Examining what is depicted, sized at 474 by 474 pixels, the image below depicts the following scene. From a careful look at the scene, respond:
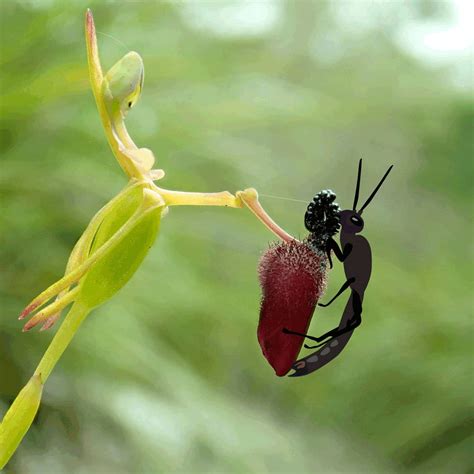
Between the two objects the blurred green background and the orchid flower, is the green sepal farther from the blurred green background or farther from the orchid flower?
the blurred green background

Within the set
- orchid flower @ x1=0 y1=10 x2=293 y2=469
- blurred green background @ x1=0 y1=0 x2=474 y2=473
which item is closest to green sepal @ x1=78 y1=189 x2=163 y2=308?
orchid flower @ x1=0 y1=10 x2=293 y2=469

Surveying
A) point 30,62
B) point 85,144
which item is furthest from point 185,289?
point 30,62

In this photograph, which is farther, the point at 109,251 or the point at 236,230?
the point at 236,230

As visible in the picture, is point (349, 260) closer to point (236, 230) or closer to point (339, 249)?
point (339, 249)

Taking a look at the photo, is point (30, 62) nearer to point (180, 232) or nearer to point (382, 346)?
point (180, 232)

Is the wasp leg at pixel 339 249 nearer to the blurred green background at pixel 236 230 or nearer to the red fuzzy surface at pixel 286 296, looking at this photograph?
the red fuzzy surface at pixel 286 296

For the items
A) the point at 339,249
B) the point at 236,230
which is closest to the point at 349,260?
the point at 339,249
